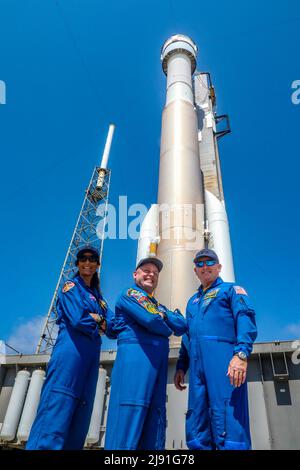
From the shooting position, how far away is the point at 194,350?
2.95 m

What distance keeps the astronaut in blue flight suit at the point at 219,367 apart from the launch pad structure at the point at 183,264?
8.44ft

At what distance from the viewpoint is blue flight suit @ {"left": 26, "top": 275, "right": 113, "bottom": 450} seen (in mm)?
2685

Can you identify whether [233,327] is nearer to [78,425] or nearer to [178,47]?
[78,425]

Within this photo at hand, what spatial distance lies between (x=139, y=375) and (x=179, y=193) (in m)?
7.04

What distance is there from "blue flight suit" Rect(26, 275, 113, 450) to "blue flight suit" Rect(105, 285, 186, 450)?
309 millimetres

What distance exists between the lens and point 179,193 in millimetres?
9305

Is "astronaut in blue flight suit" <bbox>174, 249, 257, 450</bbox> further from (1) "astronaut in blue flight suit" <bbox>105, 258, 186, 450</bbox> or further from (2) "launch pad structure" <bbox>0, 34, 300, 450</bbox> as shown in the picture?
(2) "launch pad structure" <bbox>0, 34, 300, 450</bbox>

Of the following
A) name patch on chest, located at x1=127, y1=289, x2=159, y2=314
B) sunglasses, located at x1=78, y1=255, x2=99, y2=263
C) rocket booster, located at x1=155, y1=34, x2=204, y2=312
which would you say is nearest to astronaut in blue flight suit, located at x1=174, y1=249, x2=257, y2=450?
name patch on chest, located at x1=127, y1=289, x2=159, y2=314

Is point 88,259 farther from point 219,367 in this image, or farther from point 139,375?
point 219,367

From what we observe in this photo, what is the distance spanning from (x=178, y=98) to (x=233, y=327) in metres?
10.8

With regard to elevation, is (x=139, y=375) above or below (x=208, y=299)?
below

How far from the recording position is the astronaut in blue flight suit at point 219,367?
98.7 inches

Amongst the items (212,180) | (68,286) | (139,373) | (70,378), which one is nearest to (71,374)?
(70,378)
